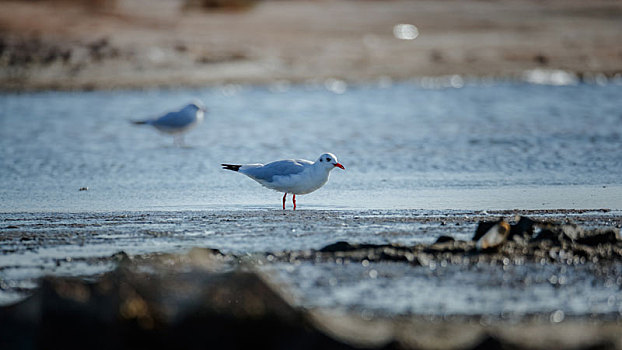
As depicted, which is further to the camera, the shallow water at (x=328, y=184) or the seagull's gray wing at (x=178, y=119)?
the seagull's gray wing at (x=178, y=119)

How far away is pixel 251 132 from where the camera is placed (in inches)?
620

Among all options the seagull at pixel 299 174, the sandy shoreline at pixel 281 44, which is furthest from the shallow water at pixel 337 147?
the sandy shoreline at pixel 281 44

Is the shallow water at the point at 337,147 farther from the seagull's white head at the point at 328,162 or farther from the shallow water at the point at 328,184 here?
the seagull's white head at the point at 328,162

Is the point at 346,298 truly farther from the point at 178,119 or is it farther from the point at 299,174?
the point at 178,119

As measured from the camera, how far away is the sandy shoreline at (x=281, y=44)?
23.1 metres

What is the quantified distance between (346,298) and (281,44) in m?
20.0

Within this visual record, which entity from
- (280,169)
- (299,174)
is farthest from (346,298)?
(280,169)

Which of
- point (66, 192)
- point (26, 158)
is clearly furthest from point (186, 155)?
point (66, 192)

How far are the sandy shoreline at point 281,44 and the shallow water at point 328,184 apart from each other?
93.1 inches

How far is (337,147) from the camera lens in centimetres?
1386

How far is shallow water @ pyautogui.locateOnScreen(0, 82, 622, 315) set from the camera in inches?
240

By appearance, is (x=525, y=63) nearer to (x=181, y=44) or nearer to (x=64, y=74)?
(x=181, y=44)

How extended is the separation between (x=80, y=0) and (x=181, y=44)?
18.6ft

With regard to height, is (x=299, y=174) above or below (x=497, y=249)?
above
